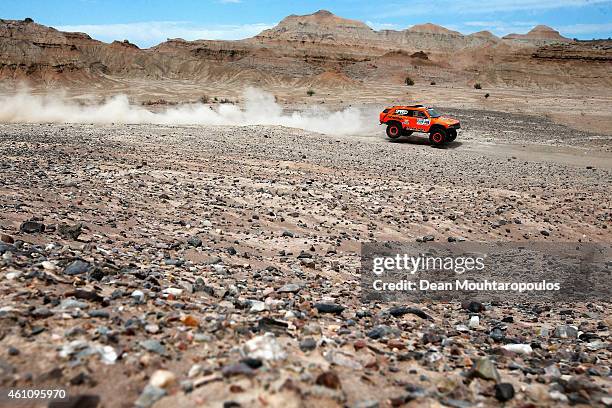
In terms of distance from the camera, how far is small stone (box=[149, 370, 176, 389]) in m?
3.38

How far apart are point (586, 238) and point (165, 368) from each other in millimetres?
10084

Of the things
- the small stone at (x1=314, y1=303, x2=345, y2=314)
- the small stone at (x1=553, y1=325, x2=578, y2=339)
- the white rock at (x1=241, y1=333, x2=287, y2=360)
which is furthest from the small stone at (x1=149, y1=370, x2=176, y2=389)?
the small stone at (x1=553, y1=325, x2=578, y2=339)

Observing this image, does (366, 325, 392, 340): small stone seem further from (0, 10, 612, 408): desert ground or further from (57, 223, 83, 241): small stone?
(57, 223, 83, 241): small stone

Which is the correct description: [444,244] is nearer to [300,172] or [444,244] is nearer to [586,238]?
[586,238]

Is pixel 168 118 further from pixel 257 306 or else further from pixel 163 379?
pixel 163 379

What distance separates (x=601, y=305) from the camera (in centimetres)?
711

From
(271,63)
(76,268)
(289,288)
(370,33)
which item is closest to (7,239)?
(76,268)

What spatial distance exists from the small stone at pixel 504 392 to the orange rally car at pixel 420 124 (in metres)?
20.0

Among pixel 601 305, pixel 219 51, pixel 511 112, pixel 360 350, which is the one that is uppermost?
pixel 219 51

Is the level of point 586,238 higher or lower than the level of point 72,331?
lower

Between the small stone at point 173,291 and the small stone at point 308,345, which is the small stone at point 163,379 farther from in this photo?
the small stone at point 173,291

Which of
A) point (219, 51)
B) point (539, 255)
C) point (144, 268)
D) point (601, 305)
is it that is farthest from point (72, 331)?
point (219, 51)

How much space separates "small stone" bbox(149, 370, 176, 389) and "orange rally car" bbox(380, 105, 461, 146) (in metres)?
21.0

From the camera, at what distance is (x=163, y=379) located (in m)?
3.42
